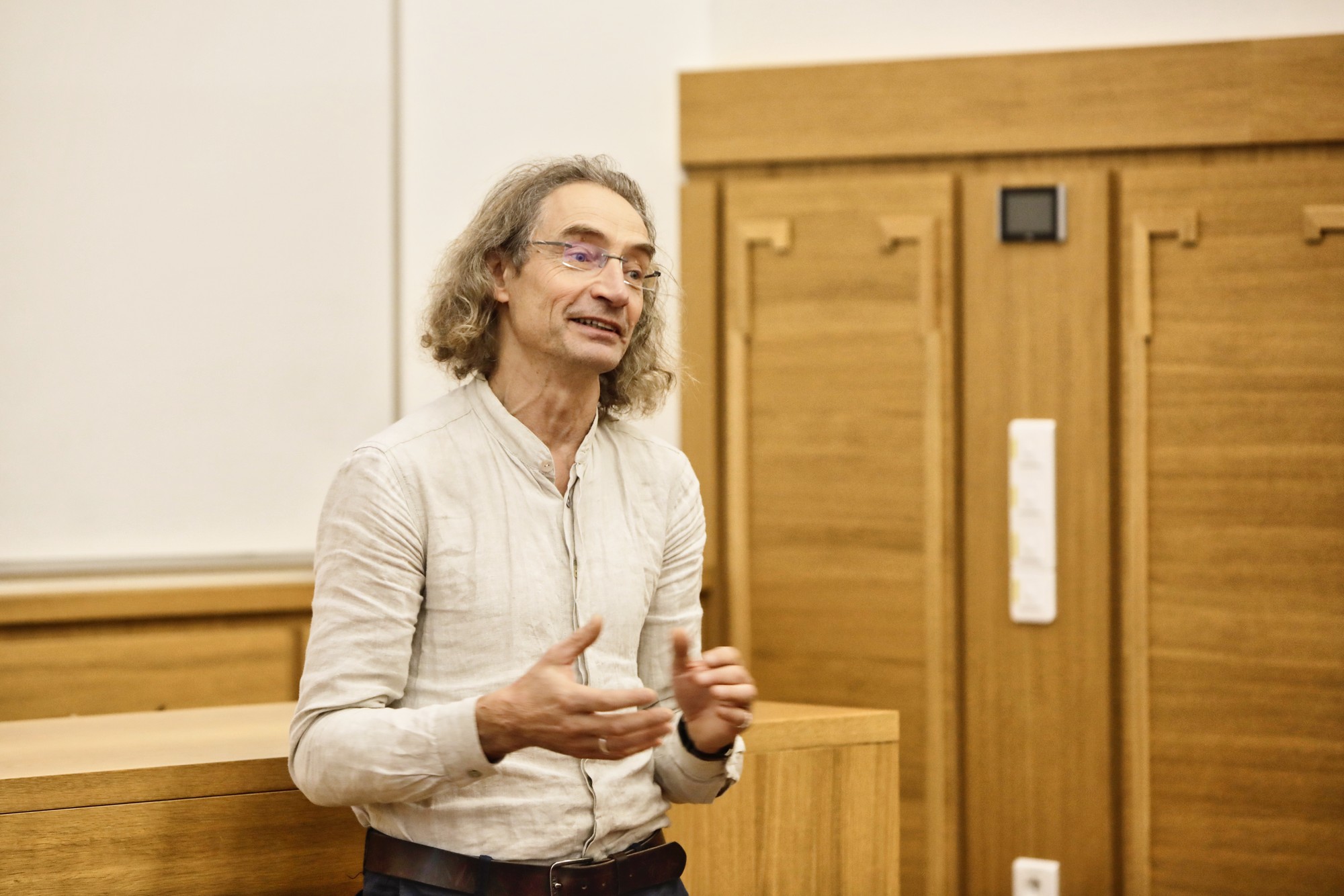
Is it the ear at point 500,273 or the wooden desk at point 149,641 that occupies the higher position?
the ear at point 500,273

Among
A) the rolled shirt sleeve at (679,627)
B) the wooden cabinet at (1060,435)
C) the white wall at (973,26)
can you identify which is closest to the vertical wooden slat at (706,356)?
the wooden cabinet at (1060,435)

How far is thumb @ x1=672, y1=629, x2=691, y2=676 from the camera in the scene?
134cm

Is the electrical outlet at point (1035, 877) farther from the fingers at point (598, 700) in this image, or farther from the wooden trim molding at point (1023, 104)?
the fingers at point (598, 700)

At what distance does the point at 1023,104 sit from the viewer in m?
2.79

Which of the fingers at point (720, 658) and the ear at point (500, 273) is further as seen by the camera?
the ear at point (500, 273)

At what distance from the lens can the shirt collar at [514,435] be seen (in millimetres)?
1479

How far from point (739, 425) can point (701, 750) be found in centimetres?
154

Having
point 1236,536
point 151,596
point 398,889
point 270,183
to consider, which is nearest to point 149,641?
point 151,596

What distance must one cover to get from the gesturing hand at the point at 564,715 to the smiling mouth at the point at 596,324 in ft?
1.44

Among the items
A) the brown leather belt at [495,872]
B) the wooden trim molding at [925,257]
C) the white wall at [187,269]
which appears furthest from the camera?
the wooden trim molding at [925,257]

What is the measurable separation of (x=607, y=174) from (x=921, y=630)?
167 cm

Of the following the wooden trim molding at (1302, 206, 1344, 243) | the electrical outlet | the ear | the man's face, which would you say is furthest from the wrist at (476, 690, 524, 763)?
the wooden trim molding at (1302, 206, 1344, 243)

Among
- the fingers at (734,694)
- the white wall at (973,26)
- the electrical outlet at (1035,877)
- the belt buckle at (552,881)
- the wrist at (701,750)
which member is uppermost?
the white wall at (973,26)

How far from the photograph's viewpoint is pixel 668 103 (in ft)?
9.82
